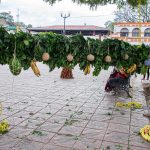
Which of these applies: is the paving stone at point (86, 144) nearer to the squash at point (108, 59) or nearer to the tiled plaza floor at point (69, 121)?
the tiled plaza floor at point (69, 121)

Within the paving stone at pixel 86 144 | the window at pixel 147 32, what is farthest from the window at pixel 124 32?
the paving stone at pixel 86 144

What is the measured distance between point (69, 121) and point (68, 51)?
1816mm

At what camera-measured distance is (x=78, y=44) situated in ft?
15.7

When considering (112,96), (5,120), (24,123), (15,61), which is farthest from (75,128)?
(112,96)

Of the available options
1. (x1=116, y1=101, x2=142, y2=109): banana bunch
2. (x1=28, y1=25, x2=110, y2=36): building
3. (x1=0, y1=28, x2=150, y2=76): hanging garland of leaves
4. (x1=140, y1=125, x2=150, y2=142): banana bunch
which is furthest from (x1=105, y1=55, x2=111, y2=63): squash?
(x1=28, y1=25, x2=110, y2=36): building

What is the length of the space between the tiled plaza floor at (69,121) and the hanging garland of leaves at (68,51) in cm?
121

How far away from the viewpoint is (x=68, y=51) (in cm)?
475

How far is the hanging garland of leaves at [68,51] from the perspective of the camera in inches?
174

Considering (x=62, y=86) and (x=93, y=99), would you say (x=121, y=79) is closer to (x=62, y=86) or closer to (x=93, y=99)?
(x=93, y=99)

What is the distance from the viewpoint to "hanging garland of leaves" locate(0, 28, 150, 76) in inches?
174

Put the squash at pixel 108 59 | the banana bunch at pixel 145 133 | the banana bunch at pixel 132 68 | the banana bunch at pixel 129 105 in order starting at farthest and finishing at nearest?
the banana bunch at pixel 129 105
the banana bunch at pixel 132 68
the banana bunch at pixel 145 133
the squash at pixel 108 59

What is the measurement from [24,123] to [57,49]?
72.0 inches

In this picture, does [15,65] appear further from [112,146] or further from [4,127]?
[112,146]

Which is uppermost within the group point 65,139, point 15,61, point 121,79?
point 15,61
